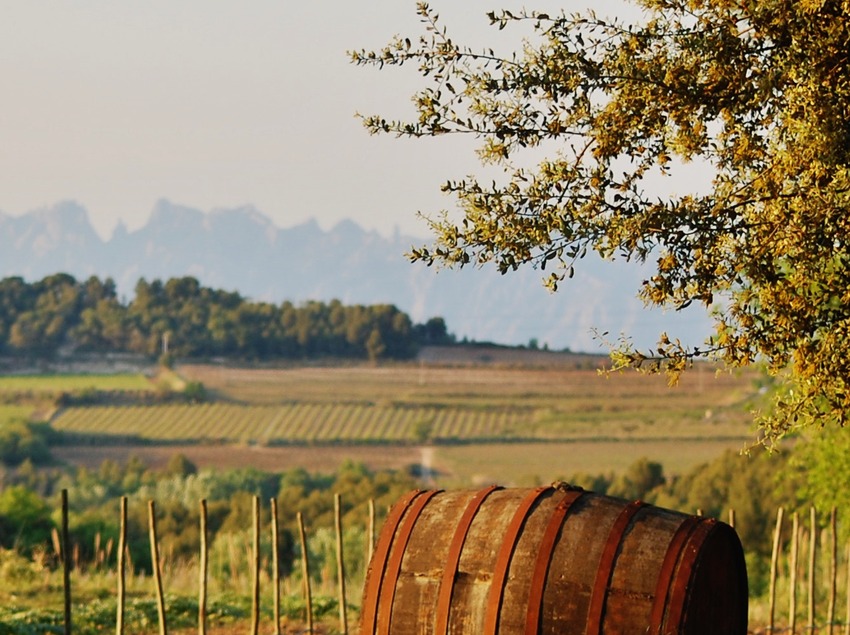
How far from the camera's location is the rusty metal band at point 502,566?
6824 mm

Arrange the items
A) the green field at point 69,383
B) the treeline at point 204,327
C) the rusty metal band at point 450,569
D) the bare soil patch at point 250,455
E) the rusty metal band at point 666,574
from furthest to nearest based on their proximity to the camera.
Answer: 1. the treeline at point 204,327
2. the green field at point 69,383
3. the bare soil patch at point 250,455
4. the rusty metal band at point 450,569
5. the rusty metal band at point 666,574

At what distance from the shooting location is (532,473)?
2719 inches

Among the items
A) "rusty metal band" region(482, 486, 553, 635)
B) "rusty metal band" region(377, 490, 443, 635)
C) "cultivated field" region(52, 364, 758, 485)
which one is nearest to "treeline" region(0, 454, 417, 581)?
"cultivated field" region(52, 364, 758, 485)

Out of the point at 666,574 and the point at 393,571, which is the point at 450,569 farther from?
the point at 666,574

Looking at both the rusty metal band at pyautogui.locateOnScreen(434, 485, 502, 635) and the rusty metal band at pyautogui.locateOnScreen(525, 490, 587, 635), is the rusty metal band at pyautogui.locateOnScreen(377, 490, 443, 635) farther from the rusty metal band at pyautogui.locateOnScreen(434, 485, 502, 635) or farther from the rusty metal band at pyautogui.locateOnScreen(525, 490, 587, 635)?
the rusty metal band at pyautogui.locateOnScreen(525, 490, 587, 635)

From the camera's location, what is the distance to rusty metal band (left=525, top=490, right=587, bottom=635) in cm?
673

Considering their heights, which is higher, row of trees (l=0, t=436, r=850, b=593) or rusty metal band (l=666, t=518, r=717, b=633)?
rusty metal band (l=666, t=518, r=717, b=633)

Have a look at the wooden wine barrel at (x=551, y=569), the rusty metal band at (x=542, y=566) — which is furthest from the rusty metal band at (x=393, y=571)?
the rusty metal band at (x=542, y=566)

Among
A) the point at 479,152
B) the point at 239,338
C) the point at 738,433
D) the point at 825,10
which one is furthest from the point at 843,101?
the point at 239,338

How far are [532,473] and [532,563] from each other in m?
62.8

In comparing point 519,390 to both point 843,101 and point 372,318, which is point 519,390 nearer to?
point 372,318

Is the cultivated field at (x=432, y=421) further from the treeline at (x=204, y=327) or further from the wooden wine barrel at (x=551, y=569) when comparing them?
the wooden wine barrel at (x=551, y=569)

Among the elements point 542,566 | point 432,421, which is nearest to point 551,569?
point 542,566

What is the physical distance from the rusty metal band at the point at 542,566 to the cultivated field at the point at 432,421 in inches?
2473
